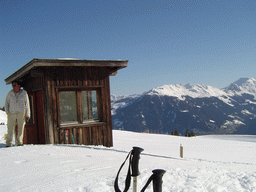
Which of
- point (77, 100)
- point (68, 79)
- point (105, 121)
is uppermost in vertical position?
point (68, 79)

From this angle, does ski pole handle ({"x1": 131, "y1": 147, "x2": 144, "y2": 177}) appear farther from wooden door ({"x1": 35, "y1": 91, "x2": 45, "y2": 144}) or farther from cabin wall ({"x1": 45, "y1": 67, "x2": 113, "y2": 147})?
wooden door ({"x1": 35, "y1": 91, "x2": 45, "y2": 144})

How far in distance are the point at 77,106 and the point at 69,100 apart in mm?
433

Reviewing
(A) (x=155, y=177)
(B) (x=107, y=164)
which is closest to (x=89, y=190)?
(B) (x=107, y=164)

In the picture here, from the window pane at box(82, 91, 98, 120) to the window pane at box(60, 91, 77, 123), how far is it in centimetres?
44

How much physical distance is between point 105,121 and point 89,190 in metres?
6.85

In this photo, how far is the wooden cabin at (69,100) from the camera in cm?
950

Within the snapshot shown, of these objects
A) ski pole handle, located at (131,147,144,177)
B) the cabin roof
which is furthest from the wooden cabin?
ski pole handle, located at (131,147,144,177)

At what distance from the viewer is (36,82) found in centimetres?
1056

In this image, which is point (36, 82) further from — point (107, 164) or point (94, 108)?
point (107, 164)

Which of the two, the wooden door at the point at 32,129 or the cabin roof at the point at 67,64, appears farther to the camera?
the wooden door at the point at 32,129

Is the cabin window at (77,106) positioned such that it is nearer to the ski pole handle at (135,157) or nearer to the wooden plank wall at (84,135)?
the wooden plank wall at (84,135)

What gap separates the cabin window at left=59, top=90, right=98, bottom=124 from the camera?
990 centimetres

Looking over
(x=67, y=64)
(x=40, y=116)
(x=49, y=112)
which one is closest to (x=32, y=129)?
(x=40, y=116)

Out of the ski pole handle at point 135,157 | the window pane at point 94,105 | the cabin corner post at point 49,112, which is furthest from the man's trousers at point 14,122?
the ski pole handle at point 135,157
